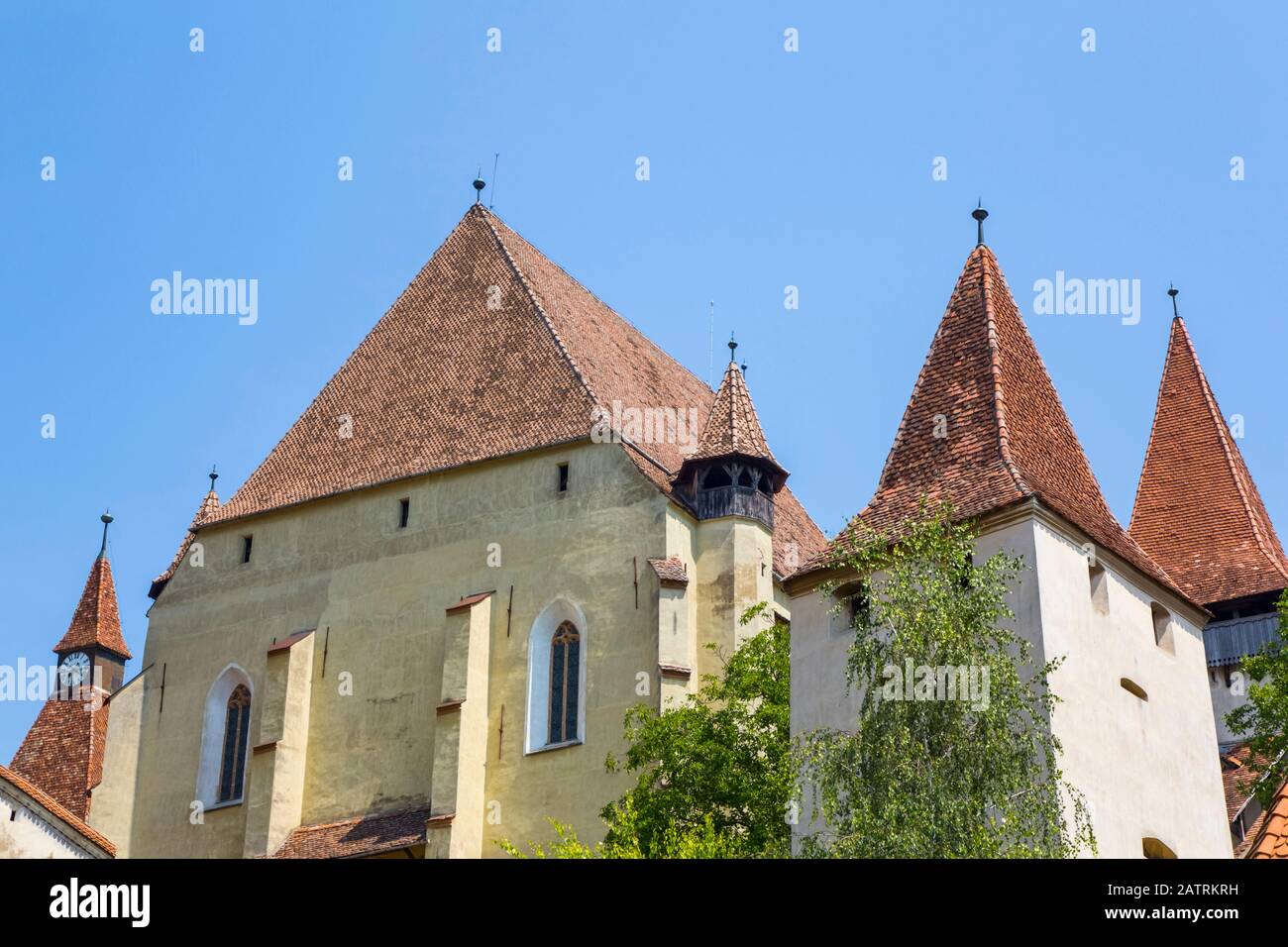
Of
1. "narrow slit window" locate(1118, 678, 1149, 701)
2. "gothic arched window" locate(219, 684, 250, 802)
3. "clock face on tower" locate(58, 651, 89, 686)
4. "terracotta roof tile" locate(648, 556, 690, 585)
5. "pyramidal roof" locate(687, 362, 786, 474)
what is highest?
"pyramidal roof" locate(687, 362, 786, 474)

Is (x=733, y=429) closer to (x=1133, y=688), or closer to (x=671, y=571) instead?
(x=671, y=571)

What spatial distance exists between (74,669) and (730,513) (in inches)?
686

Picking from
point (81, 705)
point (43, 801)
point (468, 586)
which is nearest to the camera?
point (43, 801)

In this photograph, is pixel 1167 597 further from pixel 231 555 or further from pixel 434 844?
pixel 231 555

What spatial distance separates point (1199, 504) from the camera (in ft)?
137

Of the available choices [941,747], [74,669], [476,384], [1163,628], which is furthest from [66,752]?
[941,747]

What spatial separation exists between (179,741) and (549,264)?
1201 cm

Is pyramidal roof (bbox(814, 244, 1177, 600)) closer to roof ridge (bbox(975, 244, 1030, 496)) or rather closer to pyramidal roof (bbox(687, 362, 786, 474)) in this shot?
roof ridge (bbox(975, 244, 1030, 496))

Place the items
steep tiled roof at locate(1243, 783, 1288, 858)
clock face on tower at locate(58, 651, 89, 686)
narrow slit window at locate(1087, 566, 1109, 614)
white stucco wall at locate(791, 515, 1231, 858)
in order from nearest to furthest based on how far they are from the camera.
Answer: steep tiled roof at locate(1243, 783, 1288, 858)
white stucco wall at locate(791, 515, 1231, 858)
narrow slit window at locate(1087, 566, 1109, 614)
clock face on tower at locate(58, 651, 89, 686)

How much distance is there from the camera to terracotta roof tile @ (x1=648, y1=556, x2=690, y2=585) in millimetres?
31688

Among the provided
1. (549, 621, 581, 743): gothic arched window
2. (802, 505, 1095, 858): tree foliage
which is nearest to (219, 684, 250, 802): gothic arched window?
(549, 621, 581, 743): gothic arched window

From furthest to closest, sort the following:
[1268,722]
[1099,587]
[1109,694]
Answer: [1268,722] < [1099,587] < [1109,694]

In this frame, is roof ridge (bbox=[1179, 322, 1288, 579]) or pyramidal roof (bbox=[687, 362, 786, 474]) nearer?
pyramidal roof (bbox=[687, 362, 786, 474])

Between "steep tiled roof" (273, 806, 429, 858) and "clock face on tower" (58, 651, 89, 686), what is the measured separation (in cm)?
1136
